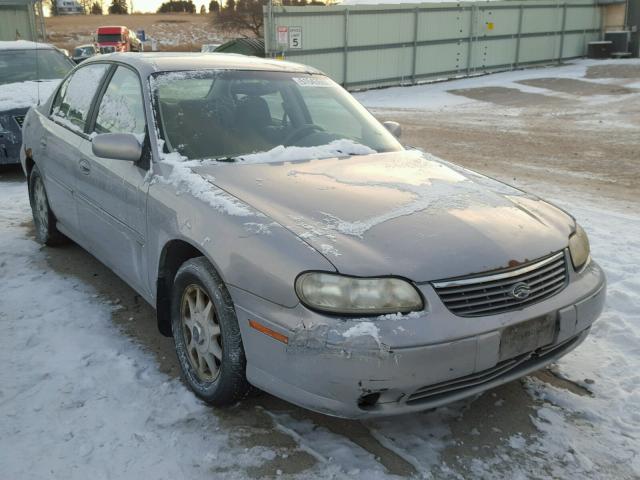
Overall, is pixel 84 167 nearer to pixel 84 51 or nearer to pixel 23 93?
pixel 23 93

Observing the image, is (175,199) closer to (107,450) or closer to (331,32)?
(107,450)

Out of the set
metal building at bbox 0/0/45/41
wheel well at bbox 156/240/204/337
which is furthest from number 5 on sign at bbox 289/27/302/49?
wheel well at bbox 156/240/204/337

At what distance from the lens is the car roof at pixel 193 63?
3.88 meters

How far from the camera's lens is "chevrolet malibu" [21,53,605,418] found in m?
2.45

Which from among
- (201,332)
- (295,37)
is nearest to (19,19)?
(295,37)

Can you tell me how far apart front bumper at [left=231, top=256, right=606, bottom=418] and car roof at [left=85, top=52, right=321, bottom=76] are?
1.84 metres

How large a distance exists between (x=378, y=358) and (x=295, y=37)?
16720 mm

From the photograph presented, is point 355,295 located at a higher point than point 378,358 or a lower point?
higher

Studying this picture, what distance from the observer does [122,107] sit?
156 inches

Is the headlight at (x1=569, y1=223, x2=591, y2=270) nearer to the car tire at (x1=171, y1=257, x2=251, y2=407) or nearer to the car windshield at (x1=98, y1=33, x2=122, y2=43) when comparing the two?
the car tire at (x1=171, y1=257, x2=251, y2=407)

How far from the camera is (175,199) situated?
10.2ft

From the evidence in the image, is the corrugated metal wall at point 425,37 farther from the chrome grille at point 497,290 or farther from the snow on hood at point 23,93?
the chrome grille at point 497,290

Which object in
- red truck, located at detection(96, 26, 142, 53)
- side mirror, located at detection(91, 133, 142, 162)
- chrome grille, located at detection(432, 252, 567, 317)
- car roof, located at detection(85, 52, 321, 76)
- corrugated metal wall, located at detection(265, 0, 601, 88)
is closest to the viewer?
chrome grille, located at detection(432, 252, 567, 317)

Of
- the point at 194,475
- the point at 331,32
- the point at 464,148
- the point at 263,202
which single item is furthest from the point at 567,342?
the point at 331,32
